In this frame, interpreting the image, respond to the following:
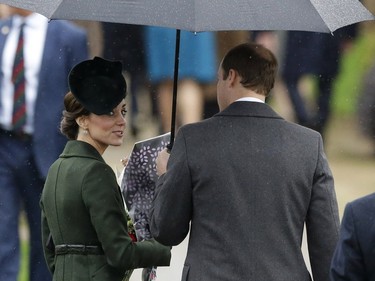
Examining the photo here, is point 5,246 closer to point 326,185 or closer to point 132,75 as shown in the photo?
point 326,185

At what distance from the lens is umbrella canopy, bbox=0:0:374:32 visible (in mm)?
5723

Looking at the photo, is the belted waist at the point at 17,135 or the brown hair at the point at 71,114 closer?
the brown hair at the point at 71,114

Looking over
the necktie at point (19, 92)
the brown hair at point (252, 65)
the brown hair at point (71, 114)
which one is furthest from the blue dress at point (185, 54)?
the brown hair at point (252, 65)

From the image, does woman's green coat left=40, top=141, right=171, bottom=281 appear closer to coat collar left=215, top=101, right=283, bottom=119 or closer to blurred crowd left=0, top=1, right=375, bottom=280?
coat collar left=215, top=101, right=283, bottom=119

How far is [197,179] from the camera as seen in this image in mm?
5730

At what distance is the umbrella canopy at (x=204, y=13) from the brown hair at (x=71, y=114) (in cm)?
38

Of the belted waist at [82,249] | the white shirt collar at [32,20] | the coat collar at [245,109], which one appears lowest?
the belted waist at [82,249]

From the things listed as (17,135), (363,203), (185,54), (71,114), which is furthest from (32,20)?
(185,54)

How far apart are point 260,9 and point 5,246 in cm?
307

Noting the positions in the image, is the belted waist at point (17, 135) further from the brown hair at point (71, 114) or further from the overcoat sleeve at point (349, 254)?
the overcoat sleeve at point (349, 254)

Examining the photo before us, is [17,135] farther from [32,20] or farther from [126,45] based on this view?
[126,45]

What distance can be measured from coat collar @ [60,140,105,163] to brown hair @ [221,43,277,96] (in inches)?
23.9

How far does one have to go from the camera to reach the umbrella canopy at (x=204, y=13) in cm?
Result: 572

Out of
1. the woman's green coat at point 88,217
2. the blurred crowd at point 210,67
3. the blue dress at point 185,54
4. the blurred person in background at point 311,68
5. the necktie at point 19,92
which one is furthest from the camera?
the blurred person in background at point 311,68
